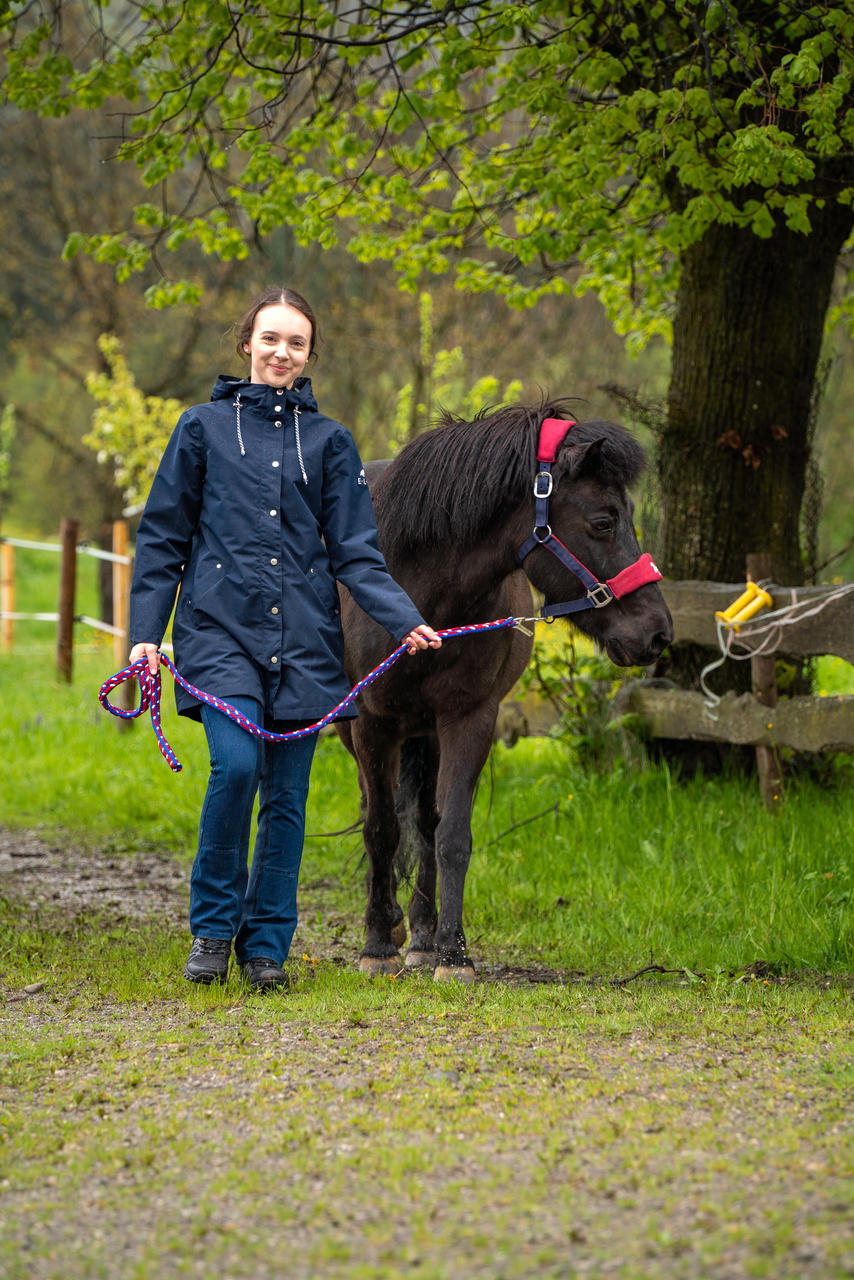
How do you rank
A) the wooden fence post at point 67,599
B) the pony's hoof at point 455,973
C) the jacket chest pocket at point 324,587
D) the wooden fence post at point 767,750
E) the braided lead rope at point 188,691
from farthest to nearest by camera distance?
1. the wooden fence post at point 67,599
2. the wooden fence post at point 767,750
3. the pony's hoof at point 455,973
4. the jacket chest pocket at point 324,587
5. the braided lead rope at point 188,691

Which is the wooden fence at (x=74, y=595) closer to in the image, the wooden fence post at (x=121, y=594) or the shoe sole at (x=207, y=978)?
the wooden fence post at (x=121, y=594)

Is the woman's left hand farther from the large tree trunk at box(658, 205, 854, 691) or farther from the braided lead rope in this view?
the large tree trunk at box(658, 205, 854, 691)

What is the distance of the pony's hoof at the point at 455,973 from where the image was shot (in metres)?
4.27

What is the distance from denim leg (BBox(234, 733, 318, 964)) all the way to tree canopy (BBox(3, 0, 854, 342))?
2797 mm

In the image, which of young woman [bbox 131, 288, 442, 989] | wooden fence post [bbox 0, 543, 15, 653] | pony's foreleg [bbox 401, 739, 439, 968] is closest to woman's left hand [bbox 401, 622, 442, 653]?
young woman [bbox 131, 288, 442, 989]

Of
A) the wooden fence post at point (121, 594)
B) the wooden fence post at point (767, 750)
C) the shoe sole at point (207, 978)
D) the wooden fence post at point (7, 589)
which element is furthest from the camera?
the wooden fence post at point (7, 589)

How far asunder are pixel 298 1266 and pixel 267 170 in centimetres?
558

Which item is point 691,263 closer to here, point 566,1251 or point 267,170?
point 267,170

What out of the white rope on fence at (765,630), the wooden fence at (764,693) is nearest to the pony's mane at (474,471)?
the white rope on fence at (765,630)

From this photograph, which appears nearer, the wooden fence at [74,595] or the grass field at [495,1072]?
the grass field at [495,1072]

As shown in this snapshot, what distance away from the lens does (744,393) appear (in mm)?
6699

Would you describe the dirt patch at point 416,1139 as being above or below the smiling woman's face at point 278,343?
below

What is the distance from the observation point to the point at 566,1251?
7.10ft

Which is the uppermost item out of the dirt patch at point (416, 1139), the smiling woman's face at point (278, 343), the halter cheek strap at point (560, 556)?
the smiling woman's face at point (278, 343)
